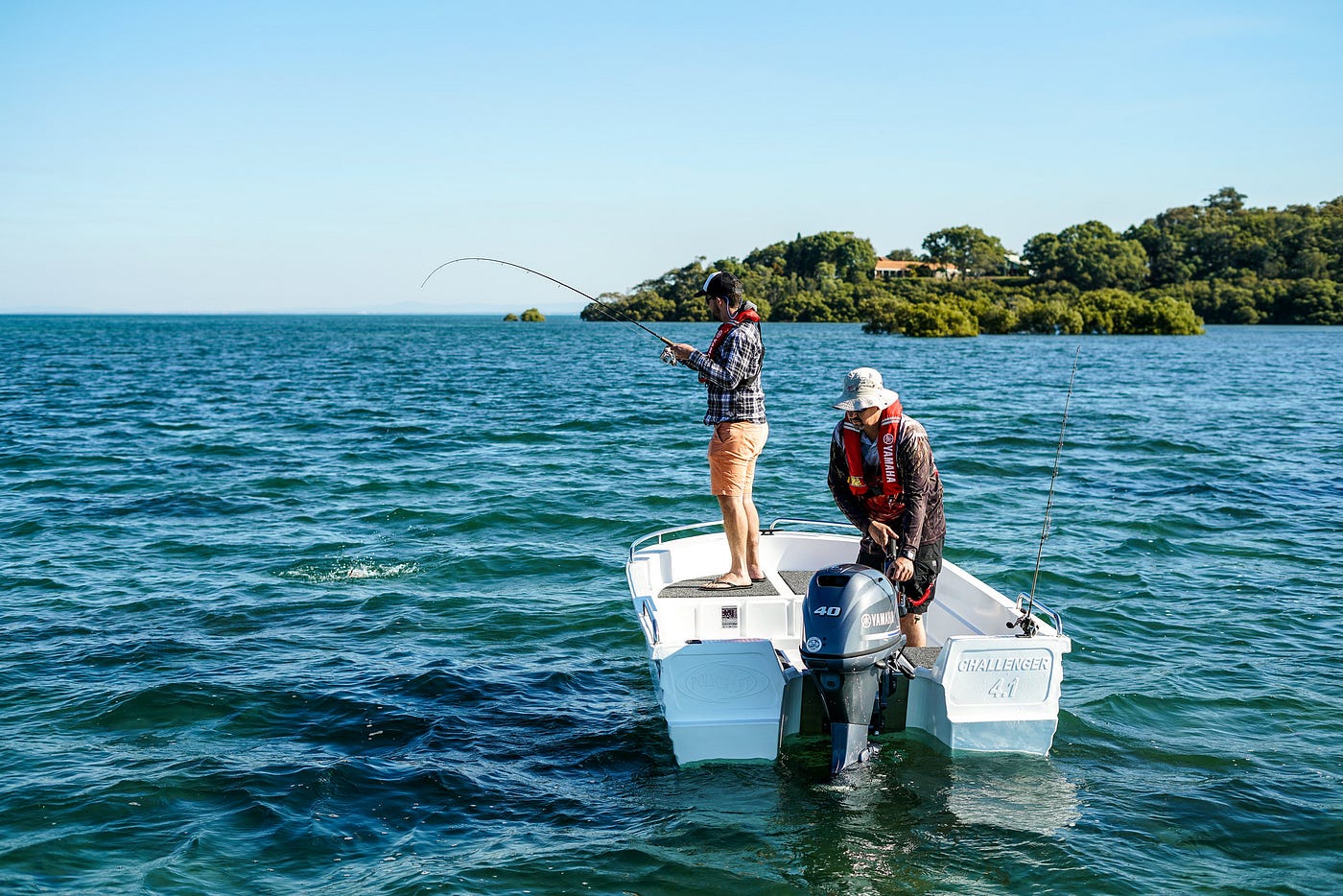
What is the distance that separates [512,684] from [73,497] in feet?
35.6

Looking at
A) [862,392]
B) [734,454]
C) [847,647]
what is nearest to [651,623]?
[734,454]

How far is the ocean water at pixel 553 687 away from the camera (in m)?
5.32

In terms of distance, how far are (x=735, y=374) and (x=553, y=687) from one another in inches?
114

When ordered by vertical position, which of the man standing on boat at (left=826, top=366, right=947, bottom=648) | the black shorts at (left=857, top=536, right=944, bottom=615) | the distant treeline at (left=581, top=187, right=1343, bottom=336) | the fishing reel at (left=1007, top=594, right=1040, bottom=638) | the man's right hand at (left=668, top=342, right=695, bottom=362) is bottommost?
Result: the fishing reel at (left=1007, top=594, right=1040, bottom=638)

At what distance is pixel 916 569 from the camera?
634 cm

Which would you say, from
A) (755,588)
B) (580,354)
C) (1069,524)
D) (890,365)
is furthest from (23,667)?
(580,354)

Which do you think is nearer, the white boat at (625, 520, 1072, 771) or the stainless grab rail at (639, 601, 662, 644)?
the white boat at (625, 520, 1072, 771)

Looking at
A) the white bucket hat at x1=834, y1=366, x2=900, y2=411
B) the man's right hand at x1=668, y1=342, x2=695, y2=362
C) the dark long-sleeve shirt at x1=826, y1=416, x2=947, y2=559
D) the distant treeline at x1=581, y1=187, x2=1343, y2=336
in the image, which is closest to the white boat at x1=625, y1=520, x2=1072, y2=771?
the dark long-sleeve shirt at x1=826, y1=416, x2=947, y2=559

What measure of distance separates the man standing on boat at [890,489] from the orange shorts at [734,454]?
0.73 meters

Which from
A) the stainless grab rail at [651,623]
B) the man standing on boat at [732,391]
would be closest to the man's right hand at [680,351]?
the man standing on boat at [732,391]

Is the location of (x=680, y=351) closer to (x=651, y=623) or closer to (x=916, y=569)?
(x=651, y=623)

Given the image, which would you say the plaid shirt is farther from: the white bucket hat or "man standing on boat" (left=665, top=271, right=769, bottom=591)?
the white bucket hat

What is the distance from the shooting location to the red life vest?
611 cm

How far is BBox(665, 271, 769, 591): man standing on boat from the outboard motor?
137 cm
